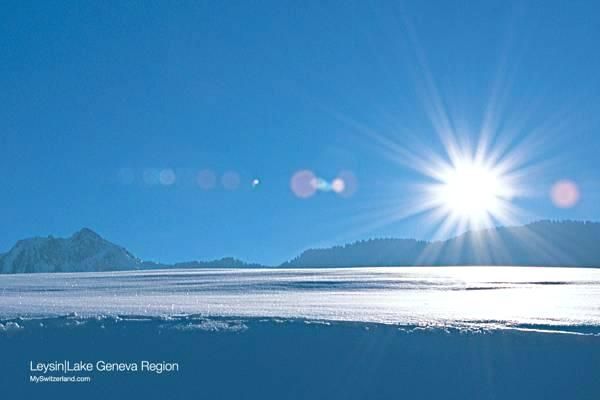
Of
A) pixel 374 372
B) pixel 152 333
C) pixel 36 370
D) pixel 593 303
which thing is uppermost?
pixel 593 303

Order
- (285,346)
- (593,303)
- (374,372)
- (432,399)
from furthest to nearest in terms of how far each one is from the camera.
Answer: (593,303), (285,346), (374,372), (432,399)

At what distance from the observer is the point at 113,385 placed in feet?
27.2

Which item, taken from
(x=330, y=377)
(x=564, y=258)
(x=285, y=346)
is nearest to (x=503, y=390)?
(x=330, y=377)

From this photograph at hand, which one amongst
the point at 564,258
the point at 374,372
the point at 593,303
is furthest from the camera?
the point at 564,258

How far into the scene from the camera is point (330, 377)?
8570 mm

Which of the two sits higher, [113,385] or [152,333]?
[152,333]

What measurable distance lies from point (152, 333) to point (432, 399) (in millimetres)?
4283

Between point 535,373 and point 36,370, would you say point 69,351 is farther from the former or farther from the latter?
point 535,373

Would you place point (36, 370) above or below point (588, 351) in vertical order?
above

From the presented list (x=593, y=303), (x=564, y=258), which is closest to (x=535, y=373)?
(x=593, y=303)

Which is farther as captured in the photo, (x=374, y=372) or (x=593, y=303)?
(x=593, y=303)

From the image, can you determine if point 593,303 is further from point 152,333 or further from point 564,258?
point 564,258

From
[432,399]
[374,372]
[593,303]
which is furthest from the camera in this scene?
[593,303]

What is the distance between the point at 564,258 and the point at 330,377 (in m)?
186
